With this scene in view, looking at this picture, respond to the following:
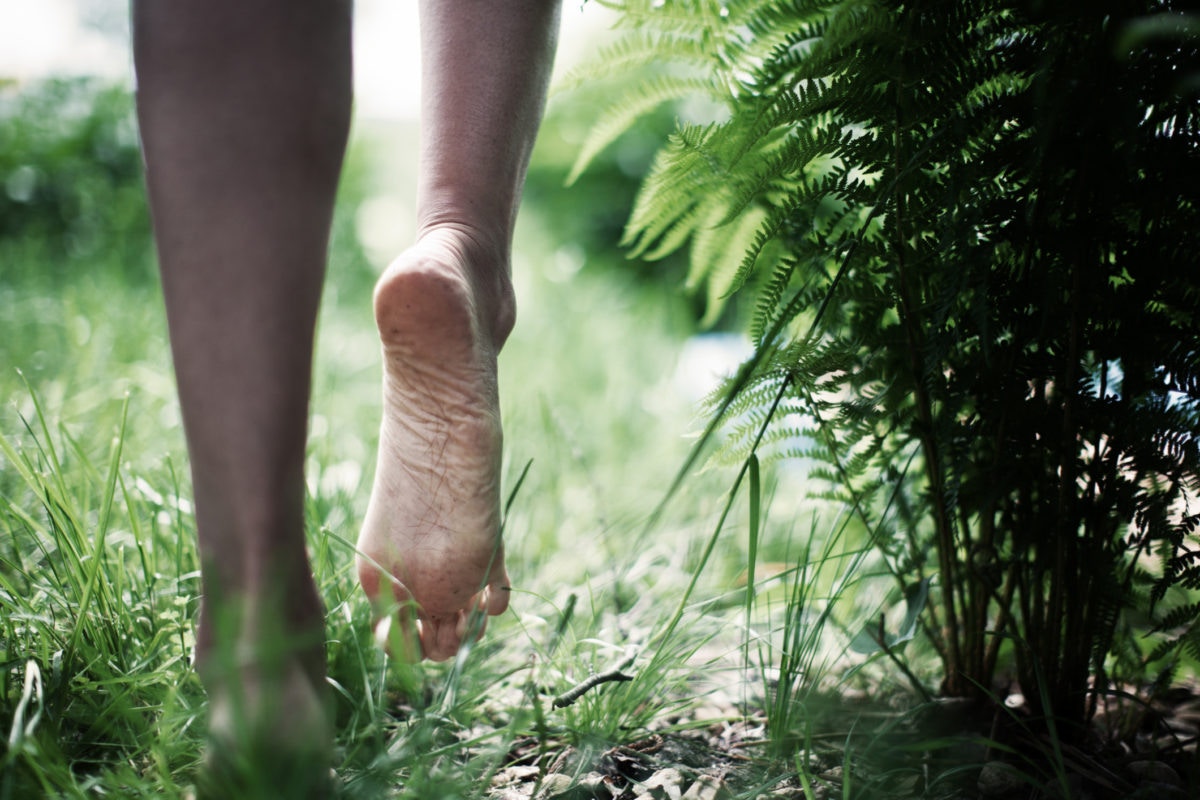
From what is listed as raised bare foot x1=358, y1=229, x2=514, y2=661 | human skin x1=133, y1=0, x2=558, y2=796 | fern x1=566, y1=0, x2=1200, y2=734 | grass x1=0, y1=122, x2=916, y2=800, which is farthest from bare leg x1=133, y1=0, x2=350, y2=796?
fern x1=566, y1=0, x2=1200, y2=734

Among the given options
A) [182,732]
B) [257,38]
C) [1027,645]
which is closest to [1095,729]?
[1027,645]

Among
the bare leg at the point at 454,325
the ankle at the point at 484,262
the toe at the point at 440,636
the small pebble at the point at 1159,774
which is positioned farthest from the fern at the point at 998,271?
the toe at the point at 440,636

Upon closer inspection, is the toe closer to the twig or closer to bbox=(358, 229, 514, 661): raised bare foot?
bbox=(358, 229, 514, 661): raised bare foot

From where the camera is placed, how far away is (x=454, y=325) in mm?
1066

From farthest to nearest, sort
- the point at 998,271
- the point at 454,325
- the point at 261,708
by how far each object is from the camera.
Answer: the point at 454,325, the point at 998,271, the point at 261,708

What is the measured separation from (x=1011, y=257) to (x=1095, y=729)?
0.64m

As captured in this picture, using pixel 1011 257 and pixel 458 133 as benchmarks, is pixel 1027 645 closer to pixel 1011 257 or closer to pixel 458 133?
pixel 1011 257

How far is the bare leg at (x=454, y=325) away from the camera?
1058 mm

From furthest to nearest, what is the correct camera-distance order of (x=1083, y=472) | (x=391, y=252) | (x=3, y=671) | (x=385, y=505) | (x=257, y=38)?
(x=391, y=252) → (x=385, y=505) → (x=1083, y=472) → (x=3, y=671) → (x=257, y=38)

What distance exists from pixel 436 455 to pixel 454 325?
170 millimetres

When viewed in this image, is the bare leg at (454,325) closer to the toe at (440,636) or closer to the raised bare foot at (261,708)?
the toe at (440,636)

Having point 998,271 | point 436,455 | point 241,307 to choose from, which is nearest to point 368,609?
point 436,455

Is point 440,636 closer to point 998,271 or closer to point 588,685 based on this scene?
point 588,685

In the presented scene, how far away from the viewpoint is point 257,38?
0.73 m
